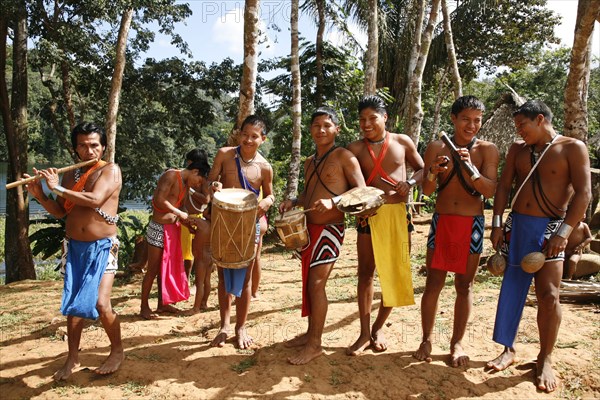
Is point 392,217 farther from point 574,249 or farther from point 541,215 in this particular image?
point 574,249

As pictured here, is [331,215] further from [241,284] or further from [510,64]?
[510,64]

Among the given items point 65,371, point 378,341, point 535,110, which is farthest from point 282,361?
point 535,110

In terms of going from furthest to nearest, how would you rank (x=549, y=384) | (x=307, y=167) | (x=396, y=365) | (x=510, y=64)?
1. (x=510, y=64)
2. (x=307, y=167)
3. (x=396, y=365)
4. (x=549, y=384)

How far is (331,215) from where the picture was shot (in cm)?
394

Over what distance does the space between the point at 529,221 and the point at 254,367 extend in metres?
2.48

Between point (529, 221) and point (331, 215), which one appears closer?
point (529, 221)

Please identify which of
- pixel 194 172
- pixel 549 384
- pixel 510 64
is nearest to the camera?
pixel 549 384

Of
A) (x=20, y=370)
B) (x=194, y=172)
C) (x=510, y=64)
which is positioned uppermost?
(x=510, y=64)

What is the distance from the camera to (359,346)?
4.01 meters

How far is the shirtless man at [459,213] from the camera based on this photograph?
3695 millimetres

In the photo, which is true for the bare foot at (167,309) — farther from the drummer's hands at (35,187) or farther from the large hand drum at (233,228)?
the drummer's hands at (35,187)

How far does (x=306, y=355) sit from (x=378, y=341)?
26.4 inches

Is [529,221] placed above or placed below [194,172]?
below

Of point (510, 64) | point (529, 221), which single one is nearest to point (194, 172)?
point (529, 221)
